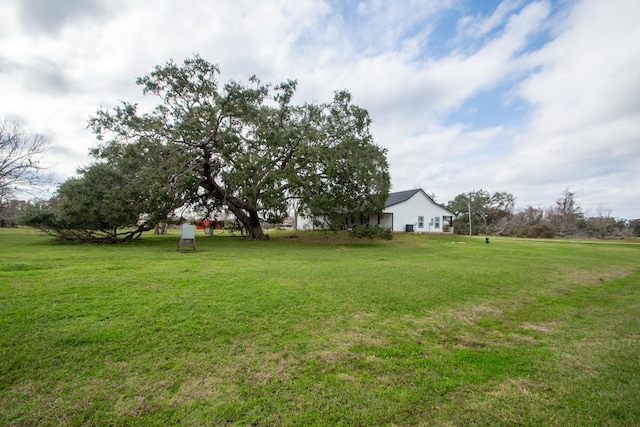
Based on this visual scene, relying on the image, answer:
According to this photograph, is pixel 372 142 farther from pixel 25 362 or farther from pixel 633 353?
pixel 25 362

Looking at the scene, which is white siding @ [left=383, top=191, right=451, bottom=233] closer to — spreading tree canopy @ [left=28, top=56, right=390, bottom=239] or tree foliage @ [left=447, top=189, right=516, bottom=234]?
spreading tree canopy @ [left=28, top=56, right=390, bottom=239]

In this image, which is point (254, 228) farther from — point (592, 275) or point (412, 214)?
point (592, 275)

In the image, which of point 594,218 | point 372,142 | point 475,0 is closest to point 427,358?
point 475,0

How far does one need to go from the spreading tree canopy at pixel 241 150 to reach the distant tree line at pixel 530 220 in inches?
910

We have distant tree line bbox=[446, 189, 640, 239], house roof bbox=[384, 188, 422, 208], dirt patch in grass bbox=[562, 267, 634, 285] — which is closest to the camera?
dirt patch in grass bbox=[562, 267, 634, 285]

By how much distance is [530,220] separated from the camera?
48562 millimetres

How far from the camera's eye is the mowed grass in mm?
2488

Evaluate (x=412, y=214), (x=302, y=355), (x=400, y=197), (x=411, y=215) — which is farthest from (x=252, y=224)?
(x=302, y=355)

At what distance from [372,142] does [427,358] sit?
17208 millimetres

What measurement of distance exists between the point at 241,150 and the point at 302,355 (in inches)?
647

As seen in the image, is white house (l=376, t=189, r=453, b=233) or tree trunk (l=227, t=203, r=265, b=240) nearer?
tree trunk (l=227, t=203, r=265, b=240)

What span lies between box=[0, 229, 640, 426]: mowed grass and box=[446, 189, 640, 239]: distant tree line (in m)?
33.3

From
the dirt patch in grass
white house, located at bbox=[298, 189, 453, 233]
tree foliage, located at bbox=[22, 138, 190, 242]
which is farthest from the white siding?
tree foliage, located at bbox=[22, 138, 190, 242]

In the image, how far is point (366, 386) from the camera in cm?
288
